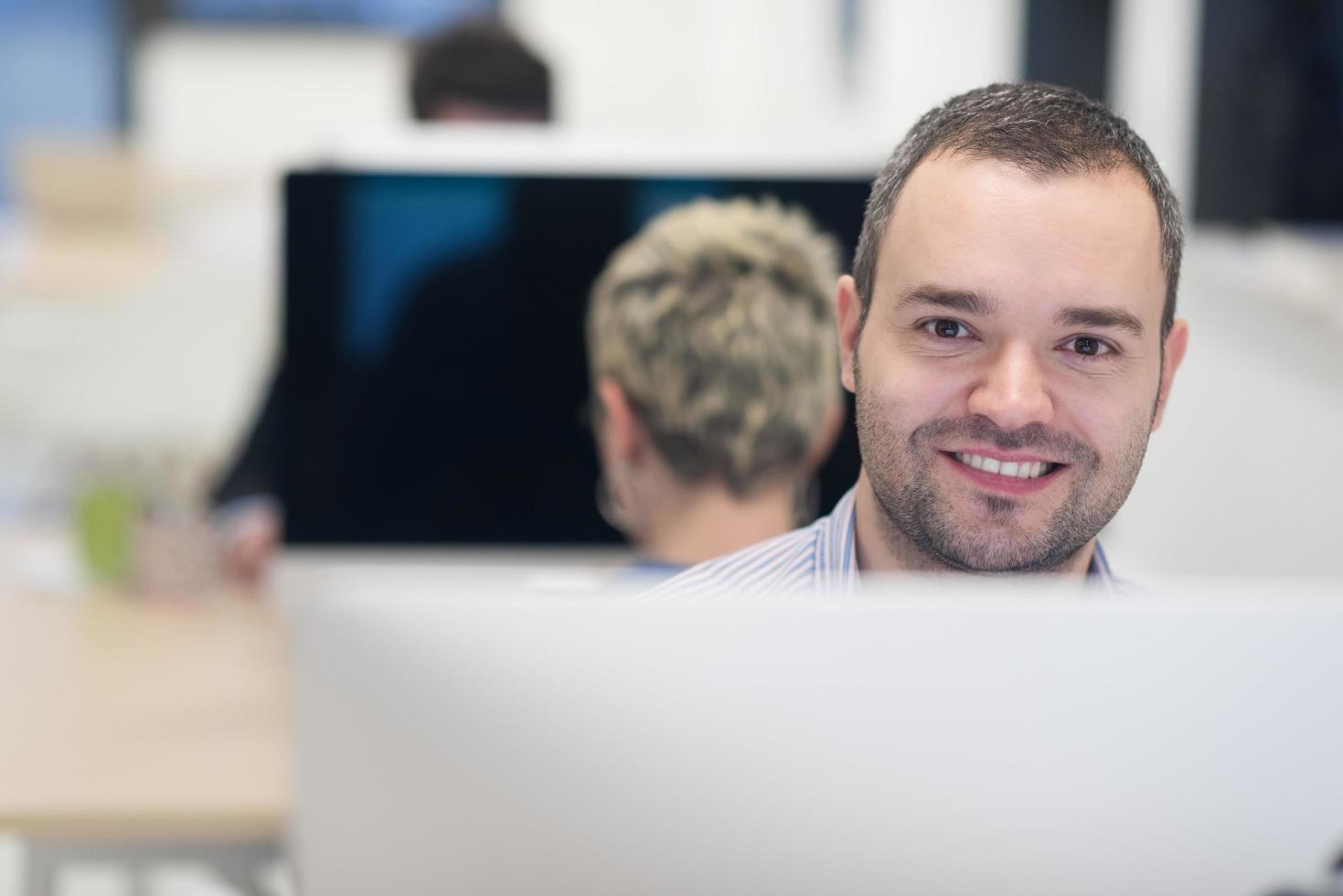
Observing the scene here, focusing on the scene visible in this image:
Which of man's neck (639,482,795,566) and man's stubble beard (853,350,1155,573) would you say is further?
man's neck (639,482,795,566)

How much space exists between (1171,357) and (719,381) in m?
0.23

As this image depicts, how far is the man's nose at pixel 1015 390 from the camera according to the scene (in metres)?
0.40

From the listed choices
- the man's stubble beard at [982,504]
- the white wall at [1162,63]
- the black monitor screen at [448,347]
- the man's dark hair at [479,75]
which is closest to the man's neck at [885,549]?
the man's stubble beard at [982,504]

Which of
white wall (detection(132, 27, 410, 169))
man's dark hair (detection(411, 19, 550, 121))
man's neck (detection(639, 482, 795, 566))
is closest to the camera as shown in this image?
man's neck (detection(639, 482, 795, 566))

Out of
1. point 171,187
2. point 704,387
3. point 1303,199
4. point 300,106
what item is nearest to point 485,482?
point 704,387

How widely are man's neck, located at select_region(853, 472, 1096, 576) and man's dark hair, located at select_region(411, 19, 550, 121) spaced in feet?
4.61

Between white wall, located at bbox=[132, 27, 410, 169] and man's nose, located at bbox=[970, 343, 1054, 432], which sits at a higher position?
man's nose, located at bbox=[970, 343, 1054, 432]

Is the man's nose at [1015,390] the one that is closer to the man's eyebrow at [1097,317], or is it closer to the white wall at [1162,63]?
the man's eyebrow at [1097,317]

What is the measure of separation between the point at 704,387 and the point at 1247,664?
30 centimetres

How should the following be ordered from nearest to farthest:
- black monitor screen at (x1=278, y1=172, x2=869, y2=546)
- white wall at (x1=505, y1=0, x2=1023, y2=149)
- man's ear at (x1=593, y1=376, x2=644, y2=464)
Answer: man's ear at (x1=593, y1=376, x2=644, y2=464) < black monitor screen at (x1=278, y1=172, x2=869, y2=546) < white wall at (x1=505, y1=0, x2=1023, y2=149)

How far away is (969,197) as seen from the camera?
40 centimetres

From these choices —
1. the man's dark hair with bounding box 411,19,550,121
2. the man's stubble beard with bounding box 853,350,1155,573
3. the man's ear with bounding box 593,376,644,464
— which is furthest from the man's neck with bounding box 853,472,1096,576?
the man's dark hair with bounding box 411,19,550,121

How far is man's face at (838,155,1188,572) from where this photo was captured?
15.8 inches

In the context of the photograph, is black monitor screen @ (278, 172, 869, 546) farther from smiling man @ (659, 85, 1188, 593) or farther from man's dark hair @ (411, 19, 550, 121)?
man's dark hair @ (411, 19, 550, 121)
